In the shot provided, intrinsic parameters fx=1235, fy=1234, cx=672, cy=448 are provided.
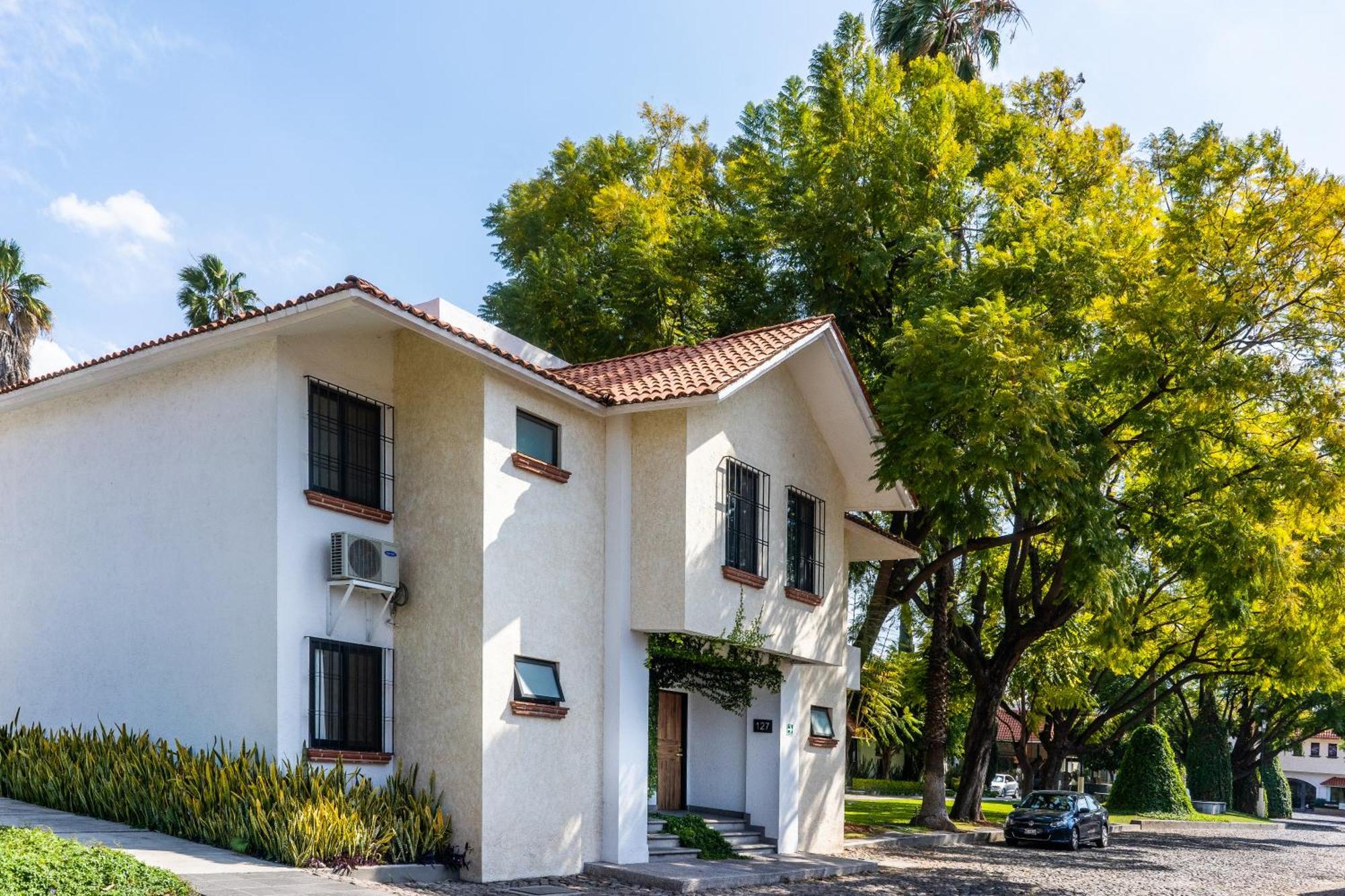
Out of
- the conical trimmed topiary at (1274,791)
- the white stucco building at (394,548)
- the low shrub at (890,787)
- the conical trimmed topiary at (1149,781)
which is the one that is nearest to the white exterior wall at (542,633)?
the white stucco building at (394,548)

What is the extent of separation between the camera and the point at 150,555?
50.7 feet

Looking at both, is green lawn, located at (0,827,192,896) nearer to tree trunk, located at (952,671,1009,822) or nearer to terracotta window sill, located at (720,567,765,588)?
terracotta window sill, located at (720,567,765,588)

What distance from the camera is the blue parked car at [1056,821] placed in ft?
90.7

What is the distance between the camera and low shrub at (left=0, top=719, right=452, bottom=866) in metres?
12.8

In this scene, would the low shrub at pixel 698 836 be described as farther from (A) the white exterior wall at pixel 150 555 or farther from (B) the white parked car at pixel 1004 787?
(B) the white parked car at pixel 1004 787

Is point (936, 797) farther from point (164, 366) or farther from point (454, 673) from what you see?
point (164, 366)

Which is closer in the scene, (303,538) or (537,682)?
(303,538)

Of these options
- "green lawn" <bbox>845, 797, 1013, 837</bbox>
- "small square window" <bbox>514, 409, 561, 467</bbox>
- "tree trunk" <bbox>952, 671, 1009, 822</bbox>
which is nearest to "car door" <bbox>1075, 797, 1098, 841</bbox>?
"green lawn" <bbox>845, 797, 1013, 837</bbox>

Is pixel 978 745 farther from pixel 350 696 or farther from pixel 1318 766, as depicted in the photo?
pixel 1318 766

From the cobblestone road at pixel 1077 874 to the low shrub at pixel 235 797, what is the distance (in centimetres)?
84

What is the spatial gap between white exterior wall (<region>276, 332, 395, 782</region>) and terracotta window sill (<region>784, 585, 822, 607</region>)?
6.73 metres

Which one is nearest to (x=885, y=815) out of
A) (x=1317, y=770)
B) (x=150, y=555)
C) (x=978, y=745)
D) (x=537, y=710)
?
(x=978, y=745)

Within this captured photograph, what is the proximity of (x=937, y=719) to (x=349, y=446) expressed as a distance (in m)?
17.4

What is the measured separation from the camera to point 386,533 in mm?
15922
